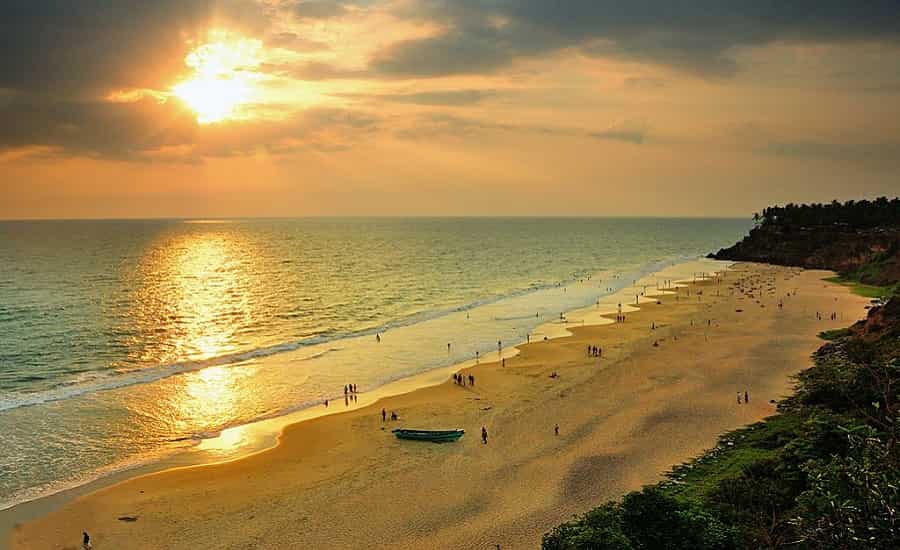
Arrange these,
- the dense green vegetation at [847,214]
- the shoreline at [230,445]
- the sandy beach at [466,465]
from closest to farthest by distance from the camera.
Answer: the sandy beach at [466,465]
the shoreline at [230,445]
the dense green vegetation at [847,214]

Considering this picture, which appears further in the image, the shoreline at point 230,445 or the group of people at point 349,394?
the group of people at point 349,394

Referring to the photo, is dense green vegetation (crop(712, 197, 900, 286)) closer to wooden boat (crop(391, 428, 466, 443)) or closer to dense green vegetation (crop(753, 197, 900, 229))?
dense green vegetation (crop(753, 197, 900, 229))

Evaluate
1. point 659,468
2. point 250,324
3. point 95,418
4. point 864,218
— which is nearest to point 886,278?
point 864,218

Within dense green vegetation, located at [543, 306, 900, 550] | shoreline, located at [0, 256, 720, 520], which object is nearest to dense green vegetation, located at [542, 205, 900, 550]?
dense green vegetation, located at [543, 306, 900, 550]

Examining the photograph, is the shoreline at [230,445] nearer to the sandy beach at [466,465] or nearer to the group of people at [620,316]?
the sandy beach at [466,465]

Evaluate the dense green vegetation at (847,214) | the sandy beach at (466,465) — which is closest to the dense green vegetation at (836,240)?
the dense green vegetation at (847,214)

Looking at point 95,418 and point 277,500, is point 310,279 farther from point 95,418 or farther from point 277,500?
point 277,500
